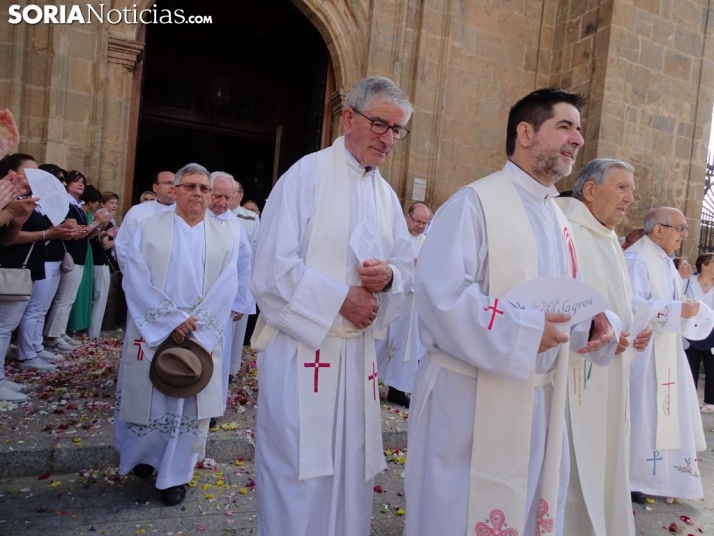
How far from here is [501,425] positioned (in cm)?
202

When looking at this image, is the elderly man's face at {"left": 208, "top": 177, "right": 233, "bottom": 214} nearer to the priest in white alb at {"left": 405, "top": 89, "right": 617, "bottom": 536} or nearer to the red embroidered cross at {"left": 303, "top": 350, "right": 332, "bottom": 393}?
the red embroidered cross at {"left": 303, "top": 350, "right": 332, "bottom": 393}

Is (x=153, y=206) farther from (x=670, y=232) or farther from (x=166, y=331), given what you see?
(x=670, y=232)

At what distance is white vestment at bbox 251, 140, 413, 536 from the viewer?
7.46ft

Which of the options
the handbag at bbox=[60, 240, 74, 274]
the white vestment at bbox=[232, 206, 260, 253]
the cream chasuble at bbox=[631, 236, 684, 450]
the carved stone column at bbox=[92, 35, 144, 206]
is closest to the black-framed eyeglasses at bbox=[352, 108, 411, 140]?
the cream chasuble at bbox=[631, 236, 684, 450]

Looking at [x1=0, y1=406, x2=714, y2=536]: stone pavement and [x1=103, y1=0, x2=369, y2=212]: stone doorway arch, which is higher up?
[x1=103, y1=0, x2=369, y2=212]: stone doorway arch

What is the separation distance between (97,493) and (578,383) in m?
2.77

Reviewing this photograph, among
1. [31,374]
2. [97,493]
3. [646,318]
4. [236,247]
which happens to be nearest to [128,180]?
[31,374]

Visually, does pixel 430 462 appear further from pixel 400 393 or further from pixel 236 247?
pixel 400 393

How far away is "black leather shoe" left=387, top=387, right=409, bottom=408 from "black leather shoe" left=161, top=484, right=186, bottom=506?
99.4 inches

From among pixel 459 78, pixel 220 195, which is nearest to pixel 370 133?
Result: pixel 220 195

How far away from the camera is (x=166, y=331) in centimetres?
315

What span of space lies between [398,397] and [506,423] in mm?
3381

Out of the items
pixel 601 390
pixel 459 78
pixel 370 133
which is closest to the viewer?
pixel 370 133

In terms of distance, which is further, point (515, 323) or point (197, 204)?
point (197, 204)
